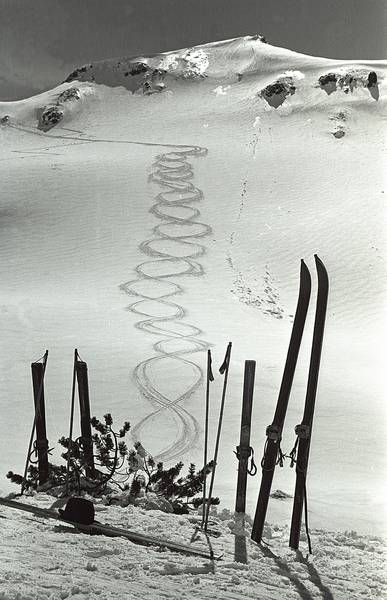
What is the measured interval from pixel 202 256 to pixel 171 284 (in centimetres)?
306

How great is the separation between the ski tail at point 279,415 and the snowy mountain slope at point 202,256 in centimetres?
117

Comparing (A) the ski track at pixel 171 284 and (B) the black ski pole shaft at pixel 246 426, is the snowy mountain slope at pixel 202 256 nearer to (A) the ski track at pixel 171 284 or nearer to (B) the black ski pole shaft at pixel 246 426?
(A) the ski track at pixel 171 284

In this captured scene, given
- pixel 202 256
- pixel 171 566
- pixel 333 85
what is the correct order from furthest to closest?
1. pixel 333 85
2. pixel 202 256
3. pixel 171 566

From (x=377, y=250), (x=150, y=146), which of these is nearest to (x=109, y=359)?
(x=377, y=250)

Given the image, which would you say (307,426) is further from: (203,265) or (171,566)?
(203,265)

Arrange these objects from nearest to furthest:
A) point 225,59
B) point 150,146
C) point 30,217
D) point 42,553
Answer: point 42,553 < point 30,217 < point 150,146 < point 225,59

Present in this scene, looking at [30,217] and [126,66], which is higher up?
[126,66]

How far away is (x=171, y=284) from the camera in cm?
1933

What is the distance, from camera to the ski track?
9586 millimetres

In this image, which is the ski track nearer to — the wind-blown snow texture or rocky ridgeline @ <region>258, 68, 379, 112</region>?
the wind-blown snow texture

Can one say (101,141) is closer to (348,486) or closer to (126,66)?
(126,66)

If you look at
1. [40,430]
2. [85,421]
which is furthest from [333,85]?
[40,430]

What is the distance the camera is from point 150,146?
37.9 metres

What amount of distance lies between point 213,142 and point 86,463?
3394 centimetres
